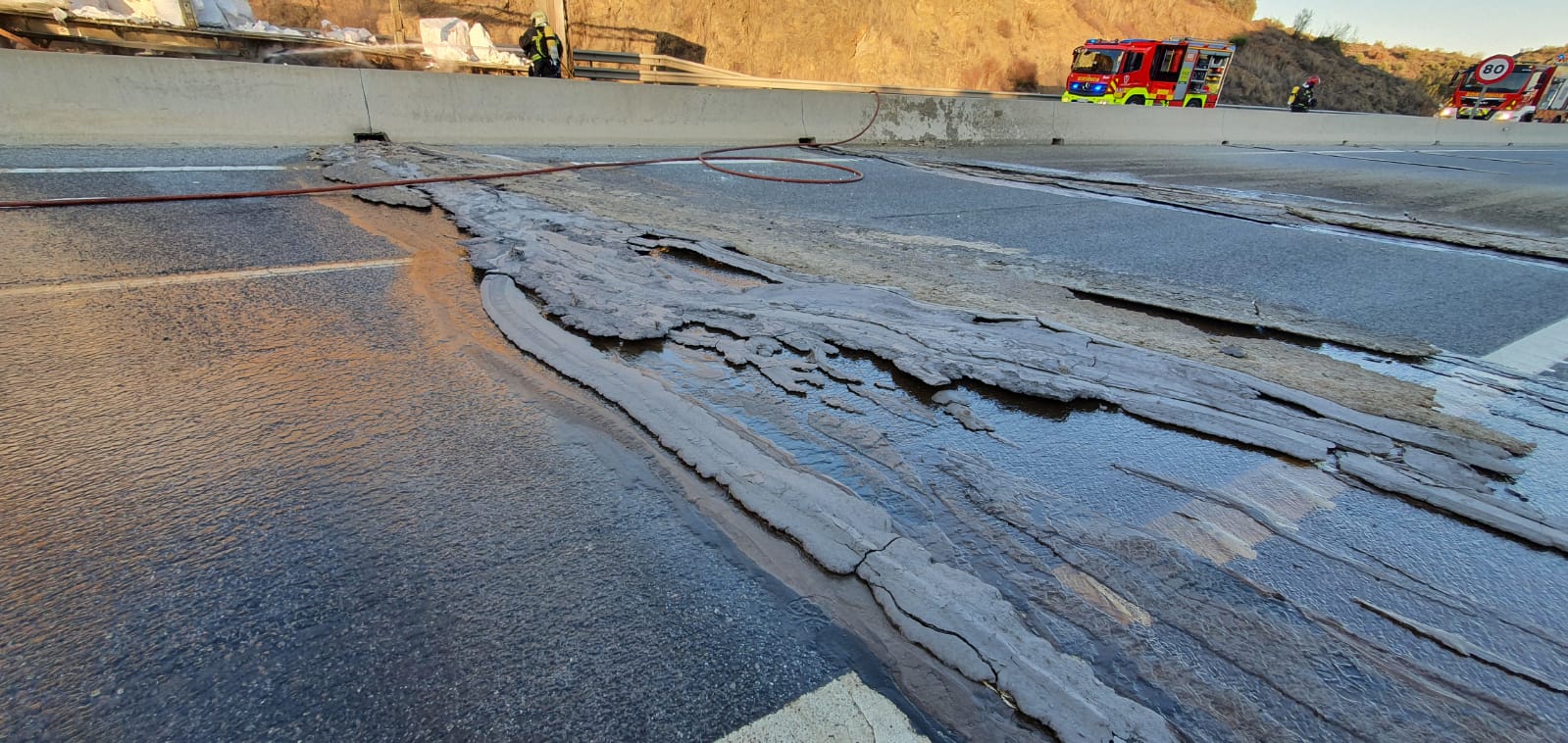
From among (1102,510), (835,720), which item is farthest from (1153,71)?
(835,720)

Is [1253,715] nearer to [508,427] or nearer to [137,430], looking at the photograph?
[508,427]

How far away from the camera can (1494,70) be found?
34.4 metres

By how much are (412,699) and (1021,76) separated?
42.7 metres

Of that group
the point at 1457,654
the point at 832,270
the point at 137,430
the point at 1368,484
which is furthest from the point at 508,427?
the point at 1368,484

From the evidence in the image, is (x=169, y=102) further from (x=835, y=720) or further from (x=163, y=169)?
(x=835, y=720)

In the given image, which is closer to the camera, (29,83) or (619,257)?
(619,257)

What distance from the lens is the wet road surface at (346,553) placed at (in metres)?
1.34

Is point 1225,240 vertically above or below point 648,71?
below

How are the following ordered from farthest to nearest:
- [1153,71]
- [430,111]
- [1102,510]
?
[1153,71] < [430,111] < [1102,510]

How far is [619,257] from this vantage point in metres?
4.06

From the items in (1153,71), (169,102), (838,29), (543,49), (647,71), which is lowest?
(169,102)

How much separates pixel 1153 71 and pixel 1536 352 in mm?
27096

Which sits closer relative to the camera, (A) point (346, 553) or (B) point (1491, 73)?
Answer: (A) point (346, 553)

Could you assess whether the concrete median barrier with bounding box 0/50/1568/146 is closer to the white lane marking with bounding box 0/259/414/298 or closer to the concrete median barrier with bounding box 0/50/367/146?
the concrete median barrier with bounding box 0/50/367/146
